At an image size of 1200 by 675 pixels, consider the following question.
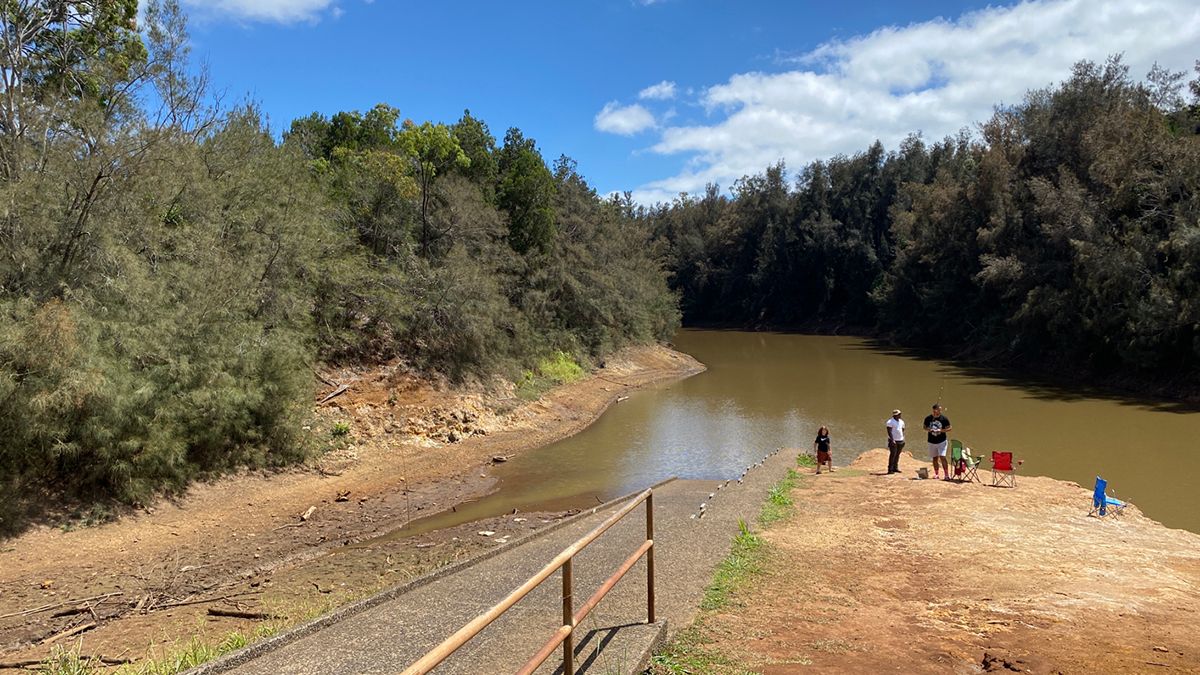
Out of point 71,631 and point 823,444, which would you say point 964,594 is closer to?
point 823,444

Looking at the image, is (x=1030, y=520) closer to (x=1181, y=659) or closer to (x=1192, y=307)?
(x=1181, y=659)

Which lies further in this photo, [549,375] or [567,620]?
[549,375]

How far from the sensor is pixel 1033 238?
1505 inches

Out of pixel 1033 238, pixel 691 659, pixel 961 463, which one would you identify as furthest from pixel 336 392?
pixel 1033 238

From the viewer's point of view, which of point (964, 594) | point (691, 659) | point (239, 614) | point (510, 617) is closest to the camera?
point (691, 659)

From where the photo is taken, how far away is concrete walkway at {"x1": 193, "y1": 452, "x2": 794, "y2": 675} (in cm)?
504

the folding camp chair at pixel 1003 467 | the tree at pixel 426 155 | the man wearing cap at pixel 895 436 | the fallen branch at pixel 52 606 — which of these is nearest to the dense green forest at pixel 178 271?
the tree at pixel 426 155

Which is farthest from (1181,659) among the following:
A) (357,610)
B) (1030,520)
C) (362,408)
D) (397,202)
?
(397,202)

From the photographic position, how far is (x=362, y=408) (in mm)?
19625

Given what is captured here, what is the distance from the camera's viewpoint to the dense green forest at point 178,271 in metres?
11.6

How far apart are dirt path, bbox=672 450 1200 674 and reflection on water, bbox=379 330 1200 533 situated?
2.74 metres

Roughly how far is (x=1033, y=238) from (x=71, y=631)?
1711 inches

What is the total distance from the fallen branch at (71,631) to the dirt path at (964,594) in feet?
24.9

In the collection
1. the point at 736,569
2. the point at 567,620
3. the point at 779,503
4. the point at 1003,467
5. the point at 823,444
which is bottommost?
the point at 779,503
